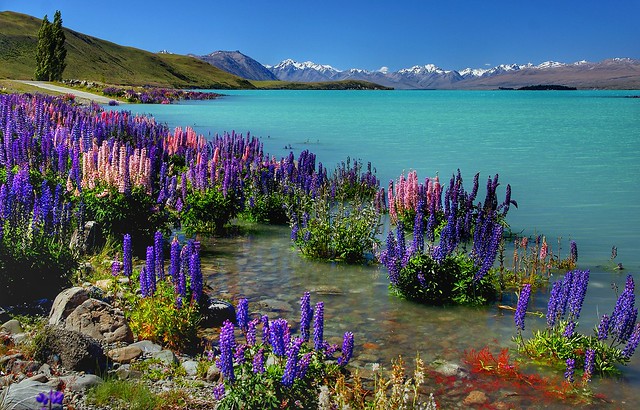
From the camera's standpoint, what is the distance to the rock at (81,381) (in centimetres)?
572

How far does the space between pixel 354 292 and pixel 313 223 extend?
9.55 feet

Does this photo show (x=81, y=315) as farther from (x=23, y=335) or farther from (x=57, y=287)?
(x=57, y=287)

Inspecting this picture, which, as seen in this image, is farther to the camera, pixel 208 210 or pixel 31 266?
pixel 208 210

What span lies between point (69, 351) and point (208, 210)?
842 cm

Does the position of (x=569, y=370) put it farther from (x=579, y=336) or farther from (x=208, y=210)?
(x=208, y=210)

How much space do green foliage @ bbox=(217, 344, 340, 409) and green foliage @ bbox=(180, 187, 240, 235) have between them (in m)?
8.88

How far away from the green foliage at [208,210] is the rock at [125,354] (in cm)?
728

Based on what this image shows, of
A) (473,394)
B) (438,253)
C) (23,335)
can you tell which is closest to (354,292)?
(438,253)

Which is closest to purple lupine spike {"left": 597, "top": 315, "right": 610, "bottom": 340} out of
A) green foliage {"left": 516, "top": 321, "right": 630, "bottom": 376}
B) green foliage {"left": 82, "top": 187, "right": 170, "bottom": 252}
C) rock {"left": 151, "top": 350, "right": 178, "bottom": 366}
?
green foliage {"left": 516, "top": 321, "right": 630, "bottom": 376}

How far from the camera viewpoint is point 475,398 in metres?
6.93

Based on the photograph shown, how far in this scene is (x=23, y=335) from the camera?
23.1 feet

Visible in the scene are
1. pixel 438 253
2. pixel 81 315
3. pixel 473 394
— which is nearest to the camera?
pixel 473 394

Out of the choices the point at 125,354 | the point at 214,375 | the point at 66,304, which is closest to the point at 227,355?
the point at 214,375

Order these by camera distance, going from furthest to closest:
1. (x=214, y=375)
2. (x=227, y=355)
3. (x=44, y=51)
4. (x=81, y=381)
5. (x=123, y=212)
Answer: (x=44, y=51), (x=123, y=212), (x=214, y=375), (x=81, y=381), (x=227, y=355)
